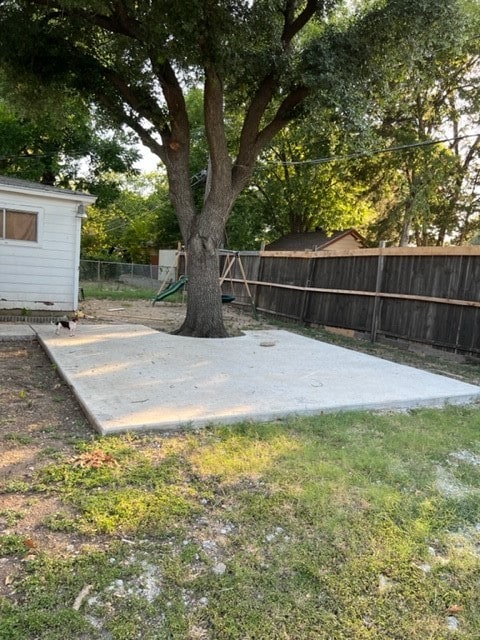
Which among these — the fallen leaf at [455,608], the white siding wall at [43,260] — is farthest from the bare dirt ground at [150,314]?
the fallen leaf at [455,608]

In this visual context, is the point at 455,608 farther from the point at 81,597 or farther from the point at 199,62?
the point at 199,62

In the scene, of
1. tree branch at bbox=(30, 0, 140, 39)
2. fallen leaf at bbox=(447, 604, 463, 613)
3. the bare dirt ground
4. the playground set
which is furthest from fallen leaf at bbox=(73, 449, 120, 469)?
the playground set

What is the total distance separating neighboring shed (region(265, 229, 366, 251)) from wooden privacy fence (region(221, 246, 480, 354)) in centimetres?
887

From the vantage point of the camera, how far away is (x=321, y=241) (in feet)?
65.9

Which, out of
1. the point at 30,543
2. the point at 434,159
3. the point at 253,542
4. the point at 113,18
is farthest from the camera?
the point at 434,159

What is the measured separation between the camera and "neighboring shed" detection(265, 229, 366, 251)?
20.2 metres

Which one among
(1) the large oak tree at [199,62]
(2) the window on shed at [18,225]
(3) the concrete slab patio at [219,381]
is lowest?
(3) the concrete slab patio at [219,381]

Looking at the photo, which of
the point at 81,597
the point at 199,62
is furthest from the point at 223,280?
the point at 81,597

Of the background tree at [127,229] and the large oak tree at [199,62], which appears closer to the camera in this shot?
the large oak tree at [199,62]

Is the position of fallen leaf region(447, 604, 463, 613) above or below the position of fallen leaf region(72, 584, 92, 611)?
above

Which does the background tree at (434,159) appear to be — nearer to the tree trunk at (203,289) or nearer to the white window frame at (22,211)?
the tree trunk at (203,289)

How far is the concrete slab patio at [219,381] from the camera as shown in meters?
3.66

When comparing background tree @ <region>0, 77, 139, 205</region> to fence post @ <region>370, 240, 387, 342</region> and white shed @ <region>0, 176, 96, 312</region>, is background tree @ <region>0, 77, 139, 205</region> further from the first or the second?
fence post @ <region>370, 240, 387, 342</region>

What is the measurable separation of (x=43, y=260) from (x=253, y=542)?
772 centimetres
